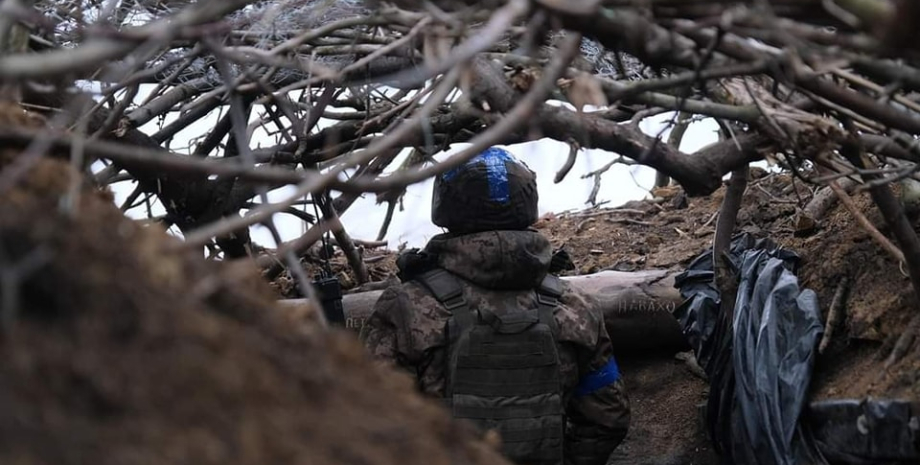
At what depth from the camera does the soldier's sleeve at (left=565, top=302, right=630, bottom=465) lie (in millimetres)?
5426

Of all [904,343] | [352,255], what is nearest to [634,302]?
[352,255]

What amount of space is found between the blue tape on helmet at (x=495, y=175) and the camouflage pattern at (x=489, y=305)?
160 millimetres

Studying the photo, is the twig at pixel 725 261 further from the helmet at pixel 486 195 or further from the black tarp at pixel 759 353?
the helmet at pixel 486 195

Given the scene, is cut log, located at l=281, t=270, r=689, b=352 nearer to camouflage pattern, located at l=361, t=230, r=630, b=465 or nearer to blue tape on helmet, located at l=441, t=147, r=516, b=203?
camouflage pattern, located at l=361, t=230, r=630, b=465

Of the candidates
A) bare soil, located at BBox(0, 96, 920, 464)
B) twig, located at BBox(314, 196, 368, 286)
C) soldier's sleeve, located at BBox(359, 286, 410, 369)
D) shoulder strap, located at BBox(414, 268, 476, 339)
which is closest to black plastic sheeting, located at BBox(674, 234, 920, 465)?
shoulder strap, located at BBox(414, 268, 476, 339)

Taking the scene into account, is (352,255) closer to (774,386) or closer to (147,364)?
(774,386)

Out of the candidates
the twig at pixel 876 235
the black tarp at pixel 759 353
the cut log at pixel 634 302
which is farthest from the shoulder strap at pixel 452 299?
the twig at pixel 876 235

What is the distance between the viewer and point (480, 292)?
5215 millimetres

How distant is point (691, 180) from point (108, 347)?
104 inches

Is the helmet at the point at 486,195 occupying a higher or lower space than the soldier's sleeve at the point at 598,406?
higher

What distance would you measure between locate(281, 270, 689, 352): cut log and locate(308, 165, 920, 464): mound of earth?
12.5 inches

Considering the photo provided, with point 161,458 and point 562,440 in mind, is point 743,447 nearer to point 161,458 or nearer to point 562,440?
point 562,440

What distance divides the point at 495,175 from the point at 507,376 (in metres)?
0.84

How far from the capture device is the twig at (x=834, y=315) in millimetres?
4793
